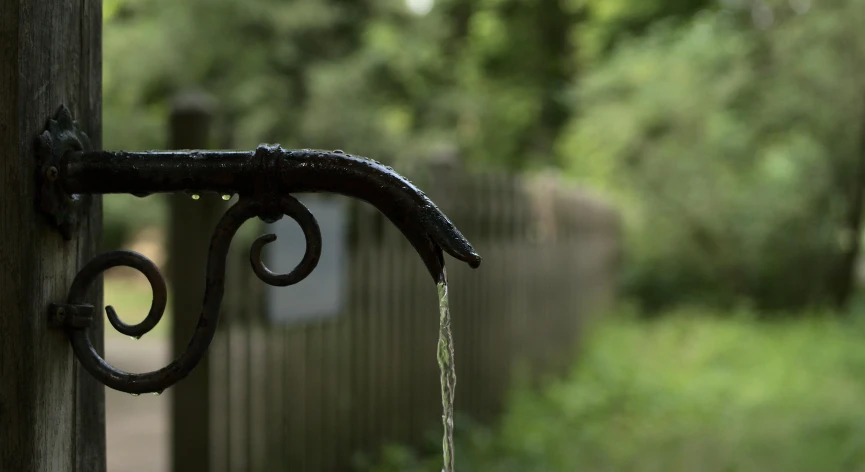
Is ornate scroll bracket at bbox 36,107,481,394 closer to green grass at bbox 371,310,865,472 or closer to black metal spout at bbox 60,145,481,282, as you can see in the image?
black metal spout at bbox 60,145,481,282

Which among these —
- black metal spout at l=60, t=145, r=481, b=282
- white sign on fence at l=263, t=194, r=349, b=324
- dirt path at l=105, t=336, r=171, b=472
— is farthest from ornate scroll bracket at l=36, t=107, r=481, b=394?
dirt path at l=105, t=336, r=171, b=472

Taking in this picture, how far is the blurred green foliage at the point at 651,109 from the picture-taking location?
10.8 metres

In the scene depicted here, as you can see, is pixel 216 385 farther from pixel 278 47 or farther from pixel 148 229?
pixel 148 229

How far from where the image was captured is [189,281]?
366cm

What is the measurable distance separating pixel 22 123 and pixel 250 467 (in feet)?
10.3

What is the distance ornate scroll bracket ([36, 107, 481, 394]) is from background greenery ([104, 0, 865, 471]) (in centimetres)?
410

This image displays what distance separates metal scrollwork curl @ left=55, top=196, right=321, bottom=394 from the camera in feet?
3.31

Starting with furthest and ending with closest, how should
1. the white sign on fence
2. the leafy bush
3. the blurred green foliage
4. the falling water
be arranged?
the leafy bush, the blurred green foliage, the white sign on fence, the falling water

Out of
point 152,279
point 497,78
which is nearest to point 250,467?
point 152,279

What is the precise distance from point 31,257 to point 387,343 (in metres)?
4.14

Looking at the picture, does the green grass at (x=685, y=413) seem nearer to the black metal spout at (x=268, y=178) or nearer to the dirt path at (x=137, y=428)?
the dirt path at (x=137, y=428)

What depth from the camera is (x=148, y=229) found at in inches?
653

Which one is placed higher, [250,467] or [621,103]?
[621,103]

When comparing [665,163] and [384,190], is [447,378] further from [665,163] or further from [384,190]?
[665,163]
